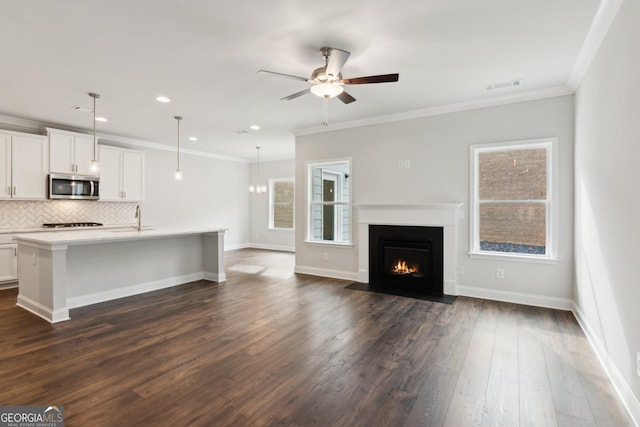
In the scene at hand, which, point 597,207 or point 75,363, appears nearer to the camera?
point 75,363

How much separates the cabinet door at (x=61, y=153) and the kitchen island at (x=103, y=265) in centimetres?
157

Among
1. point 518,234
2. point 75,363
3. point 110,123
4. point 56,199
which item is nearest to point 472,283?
point 518,234

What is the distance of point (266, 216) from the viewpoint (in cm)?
994

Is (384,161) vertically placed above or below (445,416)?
above

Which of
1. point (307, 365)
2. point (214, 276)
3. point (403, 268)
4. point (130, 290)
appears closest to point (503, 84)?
point (403, 268)

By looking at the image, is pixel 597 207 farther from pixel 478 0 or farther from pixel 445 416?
pixel 445 416

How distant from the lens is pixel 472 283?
465cm

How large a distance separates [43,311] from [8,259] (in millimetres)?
2244

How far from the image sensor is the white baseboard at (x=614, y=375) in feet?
6.58

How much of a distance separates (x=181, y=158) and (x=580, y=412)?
8534 mm

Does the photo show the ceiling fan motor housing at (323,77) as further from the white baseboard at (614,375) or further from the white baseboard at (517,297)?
the white baseboard at (517,297)

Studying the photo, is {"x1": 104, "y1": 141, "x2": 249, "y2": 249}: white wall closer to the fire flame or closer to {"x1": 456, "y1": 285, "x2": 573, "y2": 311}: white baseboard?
the fire flame

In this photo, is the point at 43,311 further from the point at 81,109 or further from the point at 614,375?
the point at 614,375

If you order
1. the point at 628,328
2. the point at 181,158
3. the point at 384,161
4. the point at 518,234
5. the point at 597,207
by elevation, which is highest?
the point at 181,158
